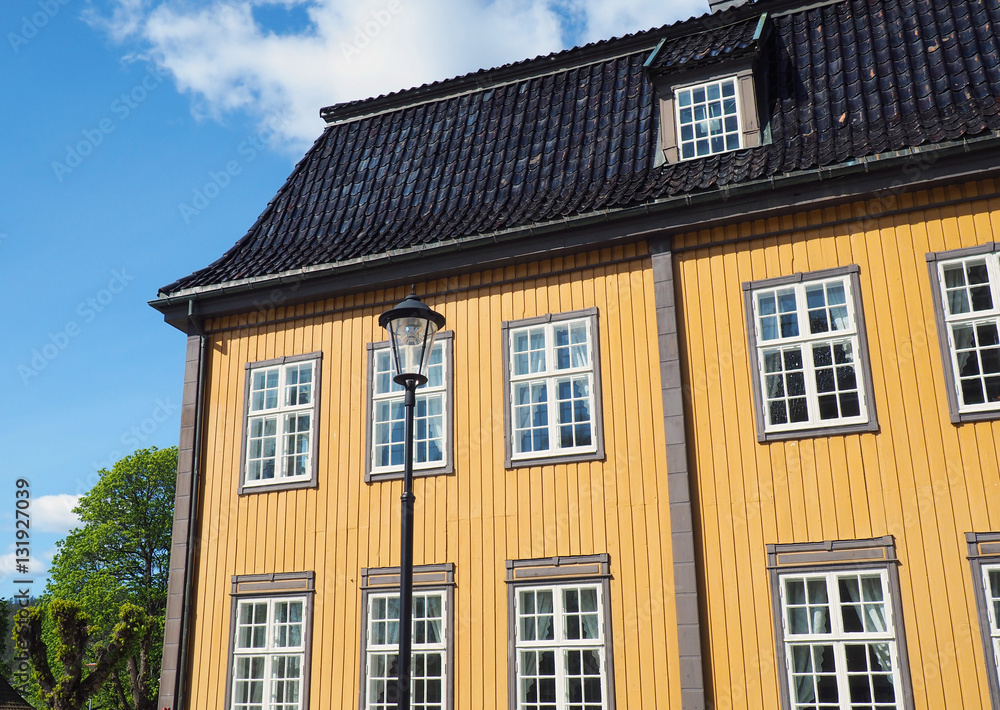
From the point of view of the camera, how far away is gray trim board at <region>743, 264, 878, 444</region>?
963cm

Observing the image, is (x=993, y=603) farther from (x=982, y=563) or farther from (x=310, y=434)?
(x=310, y=434)

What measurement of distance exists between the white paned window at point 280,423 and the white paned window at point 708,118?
5.70 metres

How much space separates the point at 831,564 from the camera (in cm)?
932

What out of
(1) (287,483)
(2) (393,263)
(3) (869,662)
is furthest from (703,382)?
(1) (287,483)

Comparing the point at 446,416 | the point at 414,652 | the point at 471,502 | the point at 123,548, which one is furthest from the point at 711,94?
the point at 123,548

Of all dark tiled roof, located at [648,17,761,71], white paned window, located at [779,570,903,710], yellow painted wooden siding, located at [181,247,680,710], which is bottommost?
white paned window, located at [779,570,903,710]

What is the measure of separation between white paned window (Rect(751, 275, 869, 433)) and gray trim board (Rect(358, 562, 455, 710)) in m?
4.08

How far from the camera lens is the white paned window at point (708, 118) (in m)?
11.6

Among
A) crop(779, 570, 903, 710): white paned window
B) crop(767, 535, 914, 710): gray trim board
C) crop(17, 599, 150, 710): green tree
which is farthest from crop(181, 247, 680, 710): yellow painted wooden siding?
crop(17, 599, 150, 710): green tree

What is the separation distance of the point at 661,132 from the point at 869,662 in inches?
264

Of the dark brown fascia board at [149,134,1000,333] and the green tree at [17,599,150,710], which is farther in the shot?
the green tree at [17,599,150,710]

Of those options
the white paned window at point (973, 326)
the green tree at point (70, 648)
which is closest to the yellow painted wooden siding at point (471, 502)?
the white paned window at point (973, 326)

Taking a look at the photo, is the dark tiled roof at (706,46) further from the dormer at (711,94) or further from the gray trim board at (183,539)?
the gray trim board at (183,539)

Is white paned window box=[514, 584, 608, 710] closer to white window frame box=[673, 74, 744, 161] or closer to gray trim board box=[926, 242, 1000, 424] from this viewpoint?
gray trim board box=[926, 242, 1000, 424]
